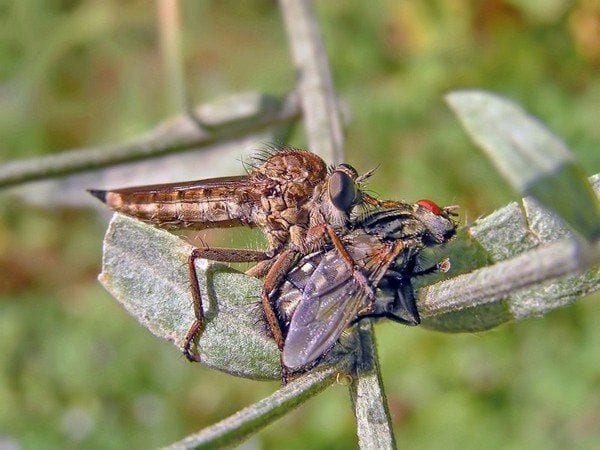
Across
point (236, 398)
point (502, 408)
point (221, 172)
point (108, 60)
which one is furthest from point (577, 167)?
point (108, 60)

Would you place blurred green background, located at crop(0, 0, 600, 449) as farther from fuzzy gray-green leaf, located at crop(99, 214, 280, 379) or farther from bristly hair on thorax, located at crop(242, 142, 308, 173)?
fuzzy gray-green leaf, located at crop(99, 214, 280, 379)

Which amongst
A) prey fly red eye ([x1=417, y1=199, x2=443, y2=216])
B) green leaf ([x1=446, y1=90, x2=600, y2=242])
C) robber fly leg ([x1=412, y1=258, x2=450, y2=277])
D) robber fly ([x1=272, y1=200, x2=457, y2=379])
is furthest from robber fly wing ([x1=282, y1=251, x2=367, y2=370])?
green leaf ([x1=446, y1=90, x2=600, y2=242])

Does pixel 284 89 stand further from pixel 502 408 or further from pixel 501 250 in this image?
pixel 501 250

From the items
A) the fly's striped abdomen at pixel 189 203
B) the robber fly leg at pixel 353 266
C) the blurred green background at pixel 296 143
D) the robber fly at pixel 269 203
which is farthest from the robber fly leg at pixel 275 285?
the blurred green background at pixel 296 143

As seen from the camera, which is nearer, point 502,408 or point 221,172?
point 221,172

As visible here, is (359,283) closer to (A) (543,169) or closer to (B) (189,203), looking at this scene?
(A) (543,169)

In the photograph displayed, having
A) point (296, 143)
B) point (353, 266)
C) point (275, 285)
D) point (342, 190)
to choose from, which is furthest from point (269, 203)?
point (296, 143)

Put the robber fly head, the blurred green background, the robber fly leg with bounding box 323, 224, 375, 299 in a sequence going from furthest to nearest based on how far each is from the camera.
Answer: the blurred green background < the robber fly head < the robber fly leg with bounding box 323, 224, 375, 299
